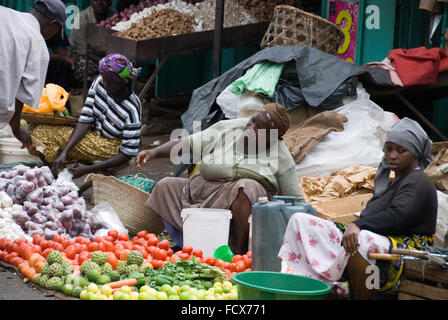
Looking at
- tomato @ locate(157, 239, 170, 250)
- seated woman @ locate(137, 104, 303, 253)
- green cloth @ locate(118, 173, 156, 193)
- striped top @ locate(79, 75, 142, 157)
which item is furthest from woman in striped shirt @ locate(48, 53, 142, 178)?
tomato @ locate(157, 239, 170, 250)

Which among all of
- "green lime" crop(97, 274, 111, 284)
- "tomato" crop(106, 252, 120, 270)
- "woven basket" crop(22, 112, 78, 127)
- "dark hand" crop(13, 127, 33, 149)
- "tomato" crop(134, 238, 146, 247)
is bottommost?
"tomato" crop(134, 238, 146, 247)

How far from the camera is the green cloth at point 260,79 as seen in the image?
702 centimetres

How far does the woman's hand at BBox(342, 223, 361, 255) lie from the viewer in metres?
3.78

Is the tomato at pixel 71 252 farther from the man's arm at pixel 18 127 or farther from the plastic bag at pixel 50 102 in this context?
the plastic bag at pixel 50 102

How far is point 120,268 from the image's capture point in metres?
4.41

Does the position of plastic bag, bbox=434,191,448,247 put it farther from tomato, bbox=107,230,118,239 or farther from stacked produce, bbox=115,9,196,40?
stacked produce, bbox=115,9,196,40

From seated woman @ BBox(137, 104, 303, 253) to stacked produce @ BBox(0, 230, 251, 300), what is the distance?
0.48 metres

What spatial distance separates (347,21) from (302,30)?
4.66 ft

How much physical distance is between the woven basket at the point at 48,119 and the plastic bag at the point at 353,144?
2.39 metres

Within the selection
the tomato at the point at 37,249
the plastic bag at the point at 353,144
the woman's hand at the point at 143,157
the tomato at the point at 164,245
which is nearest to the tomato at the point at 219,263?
the tomato at the point at 164,245

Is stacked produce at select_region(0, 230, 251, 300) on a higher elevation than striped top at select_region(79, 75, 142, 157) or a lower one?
lower
